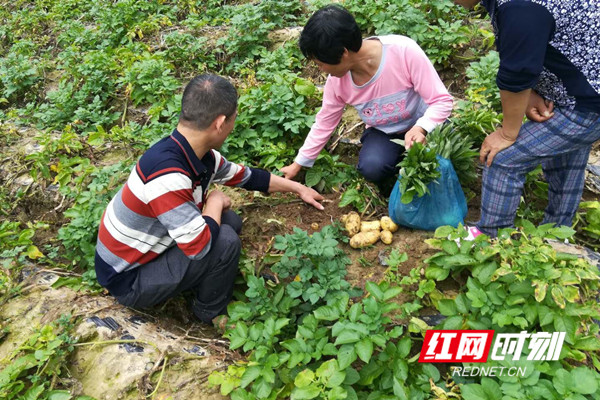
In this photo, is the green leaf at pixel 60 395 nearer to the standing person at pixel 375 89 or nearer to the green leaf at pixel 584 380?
the standing person at pixel 375 89

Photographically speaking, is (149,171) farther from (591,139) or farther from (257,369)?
(591,139)

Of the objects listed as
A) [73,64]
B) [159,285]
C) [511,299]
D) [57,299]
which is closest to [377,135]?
[511,299]

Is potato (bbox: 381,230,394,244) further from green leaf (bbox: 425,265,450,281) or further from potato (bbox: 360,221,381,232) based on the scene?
green leaf (bbox: 425,265,450,281)

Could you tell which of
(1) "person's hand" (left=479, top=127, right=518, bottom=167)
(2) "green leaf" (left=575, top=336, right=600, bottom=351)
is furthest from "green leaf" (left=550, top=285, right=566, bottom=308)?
(1) "person's hand" (left=479, top=127, right=518, bottom=167)

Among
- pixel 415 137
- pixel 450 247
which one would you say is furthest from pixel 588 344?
pixel 415 137

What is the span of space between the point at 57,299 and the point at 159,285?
32.7 inches

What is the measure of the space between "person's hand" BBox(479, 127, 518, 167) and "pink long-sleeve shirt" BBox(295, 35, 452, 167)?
0.44 metres

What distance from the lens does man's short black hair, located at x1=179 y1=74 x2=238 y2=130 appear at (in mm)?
2365

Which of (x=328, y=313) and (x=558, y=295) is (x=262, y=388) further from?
(x=558, y=295)

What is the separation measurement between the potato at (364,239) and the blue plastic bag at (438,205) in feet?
0.68

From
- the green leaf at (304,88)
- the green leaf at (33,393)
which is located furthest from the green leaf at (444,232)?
the green leaf at (33,393)

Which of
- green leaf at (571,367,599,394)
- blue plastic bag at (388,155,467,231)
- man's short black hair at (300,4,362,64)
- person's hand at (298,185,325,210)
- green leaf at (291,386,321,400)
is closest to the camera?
green leaf at (571,367,599,394)

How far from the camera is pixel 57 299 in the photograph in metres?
2.85

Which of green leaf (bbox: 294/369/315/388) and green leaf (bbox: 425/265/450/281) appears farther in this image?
green leaf (bbox: 425/265/450/281)
